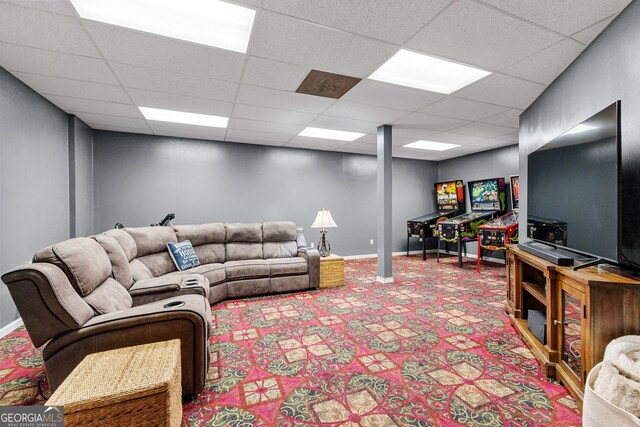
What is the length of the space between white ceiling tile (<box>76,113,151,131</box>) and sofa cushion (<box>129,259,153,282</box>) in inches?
97.5

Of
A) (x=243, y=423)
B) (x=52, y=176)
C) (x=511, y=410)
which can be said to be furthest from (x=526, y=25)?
(x=52, y=176)

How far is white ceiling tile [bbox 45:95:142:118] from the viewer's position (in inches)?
142

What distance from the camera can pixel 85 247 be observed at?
196cm

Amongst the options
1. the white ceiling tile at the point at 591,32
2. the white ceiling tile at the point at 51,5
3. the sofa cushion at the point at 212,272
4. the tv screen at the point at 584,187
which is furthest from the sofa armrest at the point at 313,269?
the white ceiling tile at the point at 591,32

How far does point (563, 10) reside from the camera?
1957mm

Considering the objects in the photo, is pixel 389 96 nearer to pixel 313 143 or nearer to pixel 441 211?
pixel 313 143

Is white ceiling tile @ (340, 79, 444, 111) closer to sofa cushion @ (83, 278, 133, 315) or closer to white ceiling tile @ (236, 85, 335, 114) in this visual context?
white ceiling tile @ (236, 85, 335, 114)

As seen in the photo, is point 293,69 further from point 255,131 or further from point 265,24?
point 255,131

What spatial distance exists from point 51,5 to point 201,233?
9.71ft

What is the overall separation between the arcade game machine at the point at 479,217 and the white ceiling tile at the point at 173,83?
5.07 m

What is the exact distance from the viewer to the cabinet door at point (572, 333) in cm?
170

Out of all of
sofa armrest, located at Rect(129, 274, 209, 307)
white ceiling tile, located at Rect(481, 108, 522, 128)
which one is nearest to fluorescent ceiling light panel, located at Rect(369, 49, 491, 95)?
white ceiling tile, located at Rect(481, 108, 522, 128)

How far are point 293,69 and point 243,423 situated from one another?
9.43 feet

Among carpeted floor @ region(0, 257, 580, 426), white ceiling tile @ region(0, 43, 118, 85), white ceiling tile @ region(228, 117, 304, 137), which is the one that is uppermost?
white ceiling tile @ region(228, 117, 304, 137)
